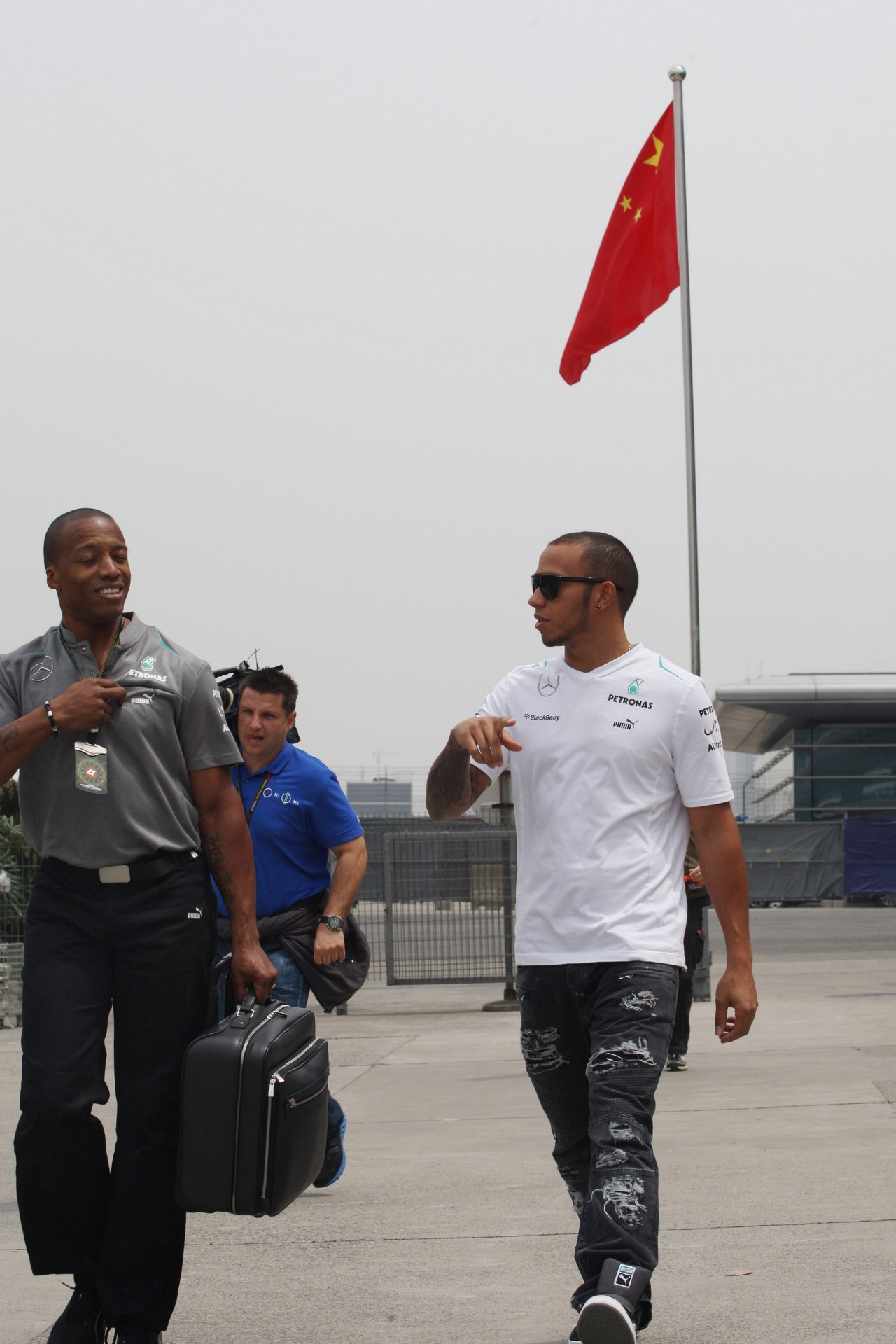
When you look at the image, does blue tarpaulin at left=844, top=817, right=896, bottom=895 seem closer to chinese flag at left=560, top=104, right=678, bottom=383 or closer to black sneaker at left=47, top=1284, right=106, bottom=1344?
chinese flag at left=560, top=104, right=678, bottom=383

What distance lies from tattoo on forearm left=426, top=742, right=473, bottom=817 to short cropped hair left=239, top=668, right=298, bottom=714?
1779 millimetres

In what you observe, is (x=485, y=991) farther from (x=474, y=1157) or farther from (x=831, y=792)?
(x=831, y=792)

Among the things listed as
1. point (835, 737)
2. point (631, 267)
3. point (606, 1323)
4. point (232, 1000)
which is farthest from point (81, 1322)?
point (835, 737)

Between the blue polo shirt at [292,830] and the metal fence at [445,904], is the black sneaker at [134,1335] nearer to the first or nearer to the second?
the blue polo shirt at [292,830]

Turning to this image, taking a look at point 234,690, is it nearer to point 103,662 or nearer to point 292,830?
point 292,830

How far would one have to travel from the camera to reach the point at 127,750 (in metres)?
3.85

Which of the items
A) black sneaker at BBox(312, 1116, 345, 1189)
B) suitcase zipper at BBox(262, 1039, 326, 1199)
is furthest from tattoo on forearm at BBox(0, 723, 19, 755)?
black sneaker at BBox(312, 1116, 345, 1189)

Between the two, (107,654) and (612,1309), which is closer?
(612,1309)

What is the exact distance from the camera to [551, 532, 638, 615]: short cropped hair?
165 inches

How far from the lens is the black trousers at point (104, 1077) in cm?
369

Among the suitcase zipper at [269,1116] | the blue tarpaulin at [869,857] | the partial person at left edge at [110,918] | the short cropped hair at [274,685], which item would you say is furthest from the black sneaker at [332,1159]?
the blue tarpaulin at [869,857]

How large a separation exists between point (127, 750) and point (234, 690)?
85.9 inches

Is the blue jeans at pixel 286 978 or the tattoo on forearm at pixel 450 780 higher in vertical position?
the tattoo on forearm at pixel 450 780

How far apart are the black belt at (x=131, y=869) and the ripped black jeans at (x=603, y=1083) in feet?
3.06
